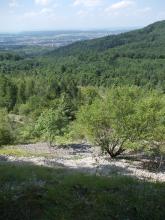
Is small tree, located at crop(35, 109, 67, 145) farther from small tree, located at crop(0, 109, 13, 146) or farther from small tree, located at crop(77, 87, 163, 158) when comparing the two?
small tree, located at crop(77, 87, 163, 158)

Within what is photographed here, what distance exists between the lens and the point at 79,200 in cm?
1727

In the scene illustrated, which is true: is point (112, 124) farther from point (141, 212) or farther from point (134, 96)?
point (141, 212)

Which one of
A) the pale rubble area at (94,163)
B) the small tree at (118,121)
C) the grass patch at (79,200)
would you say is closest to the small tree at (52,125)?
the pale rubble area at (94,163)

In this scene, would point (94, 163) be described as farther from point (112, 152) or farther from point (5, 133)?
point (5, 133)

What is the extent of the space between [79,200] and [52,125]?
39723mm

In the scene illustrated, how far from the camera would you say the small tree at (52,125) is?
5628 centimetres

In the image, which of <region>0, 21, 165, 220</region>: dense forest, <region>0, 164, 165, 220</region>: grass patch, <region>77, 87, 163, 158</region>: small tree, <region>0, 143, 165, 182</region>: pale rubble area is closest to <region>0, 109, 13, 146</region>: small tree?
<region>0, 21, 165, 220</region>: dense forest

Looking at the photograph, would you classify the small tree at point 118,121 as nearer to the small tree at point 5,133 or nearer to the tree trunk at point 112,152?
the tree trunk at point 112,152

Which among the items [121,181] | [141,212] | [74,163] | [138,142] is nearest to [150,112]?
[138,142]

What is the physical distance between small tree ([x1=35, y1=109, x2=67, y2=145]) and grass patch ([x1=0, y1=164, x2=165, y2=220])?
35.3 meters

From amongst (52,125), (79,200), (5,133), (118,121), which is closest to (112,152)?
(118,121)

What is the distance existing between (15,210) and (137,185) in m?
7.01

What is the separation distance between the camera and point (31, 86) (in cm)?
14388

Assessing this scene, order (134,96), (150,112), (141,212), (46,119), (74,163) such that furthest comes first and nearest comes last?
(46,119)
(134,96)
(150,112)
(74,163)
(141,212)
